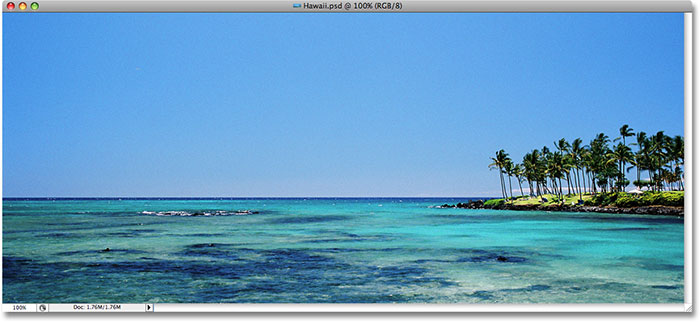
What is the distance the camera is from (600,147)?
75.4 metres

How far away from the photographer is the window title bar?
19.0 ft

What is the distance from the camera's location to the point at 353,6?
591 cm

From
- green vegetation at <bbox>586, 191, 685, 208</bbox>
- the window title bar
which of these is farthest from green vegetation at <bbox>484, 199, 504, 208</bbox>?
the window title bar

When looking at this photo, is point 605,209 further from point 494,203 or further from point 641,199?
point 494,203

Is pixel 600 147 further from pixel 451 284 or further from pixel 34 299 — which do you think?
pixel 34 299

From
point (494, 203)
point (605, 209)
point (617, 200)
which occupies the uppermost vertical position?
point (617, 200)

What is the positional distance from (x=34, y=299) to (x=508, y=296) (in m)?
11.0

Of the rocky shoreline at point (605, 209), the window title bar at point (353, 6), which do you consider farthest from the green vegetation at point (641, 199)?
the window title bar at point (353, 6)

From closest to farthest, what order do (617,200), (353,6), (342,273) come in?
(353,6) < (342,273) < (617,200)

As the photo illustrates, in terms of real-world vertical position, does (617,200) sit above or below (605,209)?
above

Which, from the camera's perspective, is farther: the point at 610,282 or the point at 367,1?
the point at 610,282

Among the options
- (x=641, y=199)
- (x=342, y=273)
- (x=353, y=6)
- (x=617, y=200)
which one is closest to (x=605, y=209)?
(x=617, y=200)

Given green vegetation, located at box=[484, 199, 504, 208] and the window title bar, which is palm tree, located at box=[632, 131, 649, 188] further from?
the window title bar
